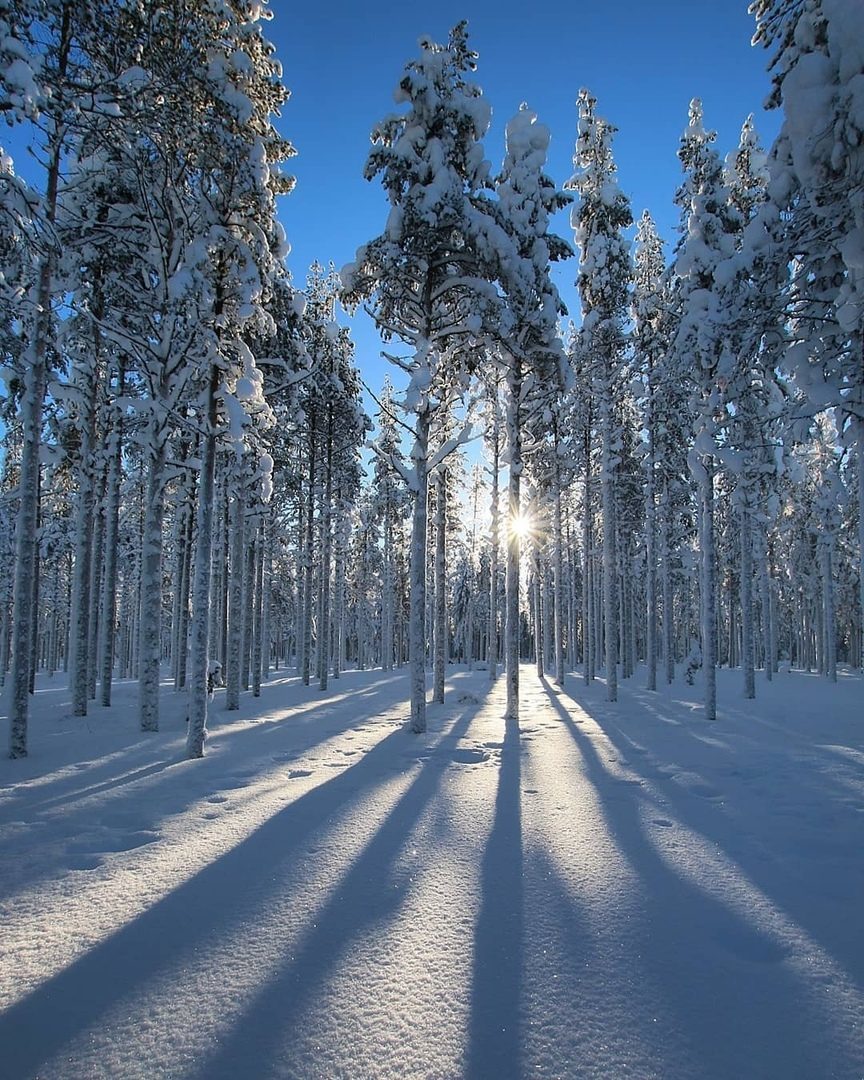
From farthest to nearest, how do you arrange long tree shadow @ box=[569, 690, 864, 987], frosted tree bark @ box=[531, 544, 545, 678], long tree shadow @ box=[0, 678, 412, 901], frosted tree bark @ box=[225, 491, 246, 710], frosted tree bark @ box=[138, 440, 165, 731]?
frosted tree bark @ box=[531, 544, 545, 678] → frosted tree bark @ box=[225, 491, 246, 710] → frosted tree bark @ box=[138, 440, 165, 731] → long tree shadow @ box=[0, 678, 412, 901] → long tree shadow @ box=[569, 690, 864, 987]

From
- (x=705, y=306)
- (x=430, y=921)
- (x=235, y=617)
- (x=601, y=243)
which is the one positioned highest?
(x=601, y=243)

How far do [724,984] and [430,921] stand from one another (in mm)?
1531

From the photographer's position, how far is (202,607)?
794cm

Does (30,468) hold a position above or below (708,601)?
above

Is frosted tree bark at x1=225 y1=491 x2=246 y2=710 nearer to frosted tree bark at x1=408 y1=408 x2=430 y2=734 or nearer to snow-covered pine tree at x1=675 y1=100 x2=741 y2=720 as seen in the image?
frosted tree bark at x1=408 y1=408 x2=430 y2=734

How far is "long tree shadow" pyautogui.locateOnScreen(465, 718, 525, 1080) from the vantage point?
2.11 meters

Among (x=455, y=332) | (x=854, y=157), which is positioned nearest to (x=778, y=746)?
(x=854, y=157)

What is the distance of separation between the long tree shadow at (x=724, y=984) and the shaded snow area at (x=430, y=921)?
0.01m

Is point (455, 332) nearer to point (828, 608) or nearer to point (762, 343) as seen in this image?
point (762, 343)

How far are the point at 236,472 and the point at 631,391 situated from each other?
14951 millimetres

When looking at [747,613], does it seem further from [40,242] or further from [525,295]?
[40,242]

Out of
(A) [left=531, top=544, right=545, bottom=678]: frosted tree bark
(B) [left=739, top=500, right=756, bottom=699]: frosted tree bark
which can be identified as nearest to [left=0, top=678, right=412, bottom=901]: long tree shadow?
(B) [left=739, top=500, right=756, bottom=699]: frosted tree bark

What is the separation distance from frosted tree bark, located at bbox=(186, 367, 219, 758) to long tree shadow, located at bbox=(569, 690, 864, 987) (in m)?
6.05

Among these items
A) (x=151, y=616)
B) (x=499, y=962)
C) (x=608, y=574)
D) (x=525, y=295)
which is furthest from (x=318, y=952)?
(x=608, y=574)
